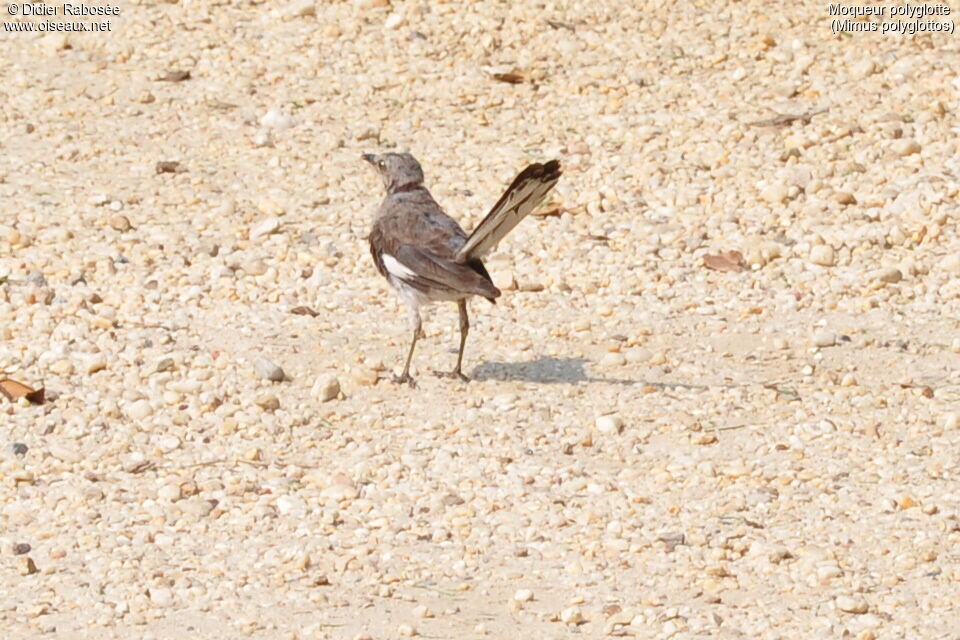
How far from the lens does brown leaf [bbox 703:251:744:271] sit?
31.0ft

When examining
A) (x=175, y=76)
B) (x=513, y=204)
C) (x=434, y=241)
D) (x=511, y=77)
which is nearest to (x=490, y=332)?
(x=434, y=241)

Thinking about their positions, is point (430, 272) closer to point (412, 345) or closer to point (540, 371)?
point (412, 345)

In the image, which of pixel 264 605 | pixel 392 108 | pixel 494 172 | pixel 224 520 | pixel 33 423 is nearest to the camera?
pixel 264 605

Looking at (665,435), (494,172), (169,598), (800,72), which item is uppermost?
(800,72)

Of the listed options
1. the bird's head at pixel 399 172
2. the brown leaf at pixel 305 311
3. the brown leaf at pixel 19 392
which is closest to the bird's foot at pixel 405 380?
the brown leaf at pixel 305 311

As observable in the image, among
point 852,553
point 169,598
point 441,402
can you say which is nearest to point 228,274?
point 441,402

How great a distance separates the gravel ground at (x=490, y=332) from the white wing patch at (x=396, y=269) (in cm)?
46

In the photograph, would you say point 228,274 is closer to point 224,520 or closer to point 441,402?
point 441,402

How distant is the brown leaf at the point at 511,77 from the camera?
11578 millimetres

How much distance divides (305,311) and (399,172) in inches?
35.1

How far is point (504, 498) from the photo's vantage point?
693 centimetres

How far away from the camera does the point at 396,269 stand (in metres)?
8.16

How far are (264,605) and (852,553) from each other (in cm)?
224

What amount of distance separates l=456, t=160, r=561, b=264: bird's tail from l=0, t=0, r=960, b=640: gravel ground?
0.73m
